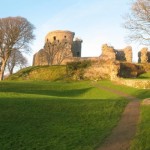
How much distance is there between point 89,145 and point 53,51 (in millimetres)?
57230

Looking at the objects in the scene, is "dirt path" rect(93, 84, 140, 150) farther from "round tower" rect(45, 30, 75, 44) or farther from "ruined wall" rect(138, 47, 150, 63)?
"round tower" rect(45, 30, 75, 44)

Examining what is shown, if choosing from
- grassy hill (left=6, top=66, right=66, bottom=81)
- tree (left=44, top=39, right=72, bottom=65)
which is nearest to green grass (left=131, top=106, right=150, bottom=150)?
grassy hill (left=6, top=66, right=66, bottom=81)

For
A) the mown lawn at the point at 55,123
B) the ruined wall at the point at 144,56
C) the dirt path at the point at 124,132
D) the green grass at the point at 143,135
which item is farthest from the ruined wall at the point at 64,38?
the green grass at the point at 143,135

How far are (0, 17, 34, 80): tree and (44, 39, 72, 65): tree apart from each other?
556 inches

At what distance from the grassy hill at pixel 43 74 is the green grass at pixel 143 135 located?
3279cm

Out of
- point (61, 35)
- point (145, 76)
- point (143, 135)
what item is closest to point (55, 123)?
point (143, 135)

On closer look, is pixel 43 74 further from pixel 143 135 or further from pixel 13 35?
pixel 143 135

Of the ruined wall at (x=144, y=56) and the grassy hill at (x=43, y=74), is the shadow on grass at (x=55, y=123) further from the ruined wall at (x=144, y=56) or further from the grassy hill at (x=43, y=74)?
the ruined wall at (x=144, y=56)

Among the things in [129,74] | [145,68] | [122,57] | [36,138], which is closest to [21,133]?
[36,138]

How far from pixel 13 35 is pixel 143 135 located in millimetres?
41881

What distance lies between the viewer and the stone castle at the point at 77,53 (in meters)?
64.1

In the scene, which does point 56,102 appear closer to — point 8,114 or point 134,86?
point 8,114

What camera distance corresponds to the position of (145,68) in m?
56.5

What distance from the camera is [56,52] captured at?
71.1 m
